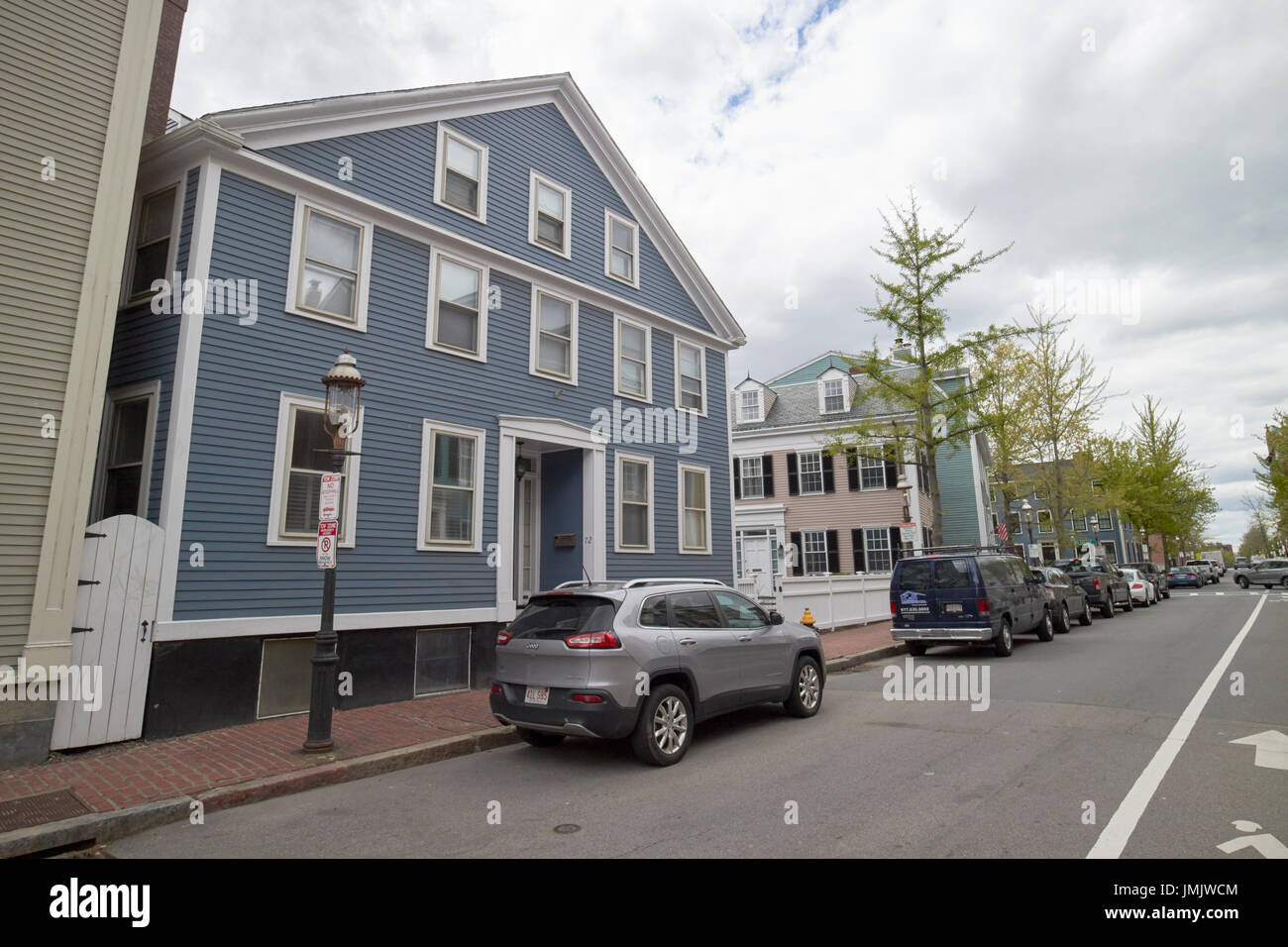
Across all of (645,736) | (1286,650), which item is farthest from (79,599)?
(1286,650)

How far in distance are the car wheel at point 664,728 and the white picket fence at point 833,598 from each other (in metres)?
9.75

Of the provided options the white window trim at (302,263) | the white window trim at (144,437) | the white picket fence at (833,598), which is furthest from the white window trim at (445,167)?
the white picket fence at (833,598)

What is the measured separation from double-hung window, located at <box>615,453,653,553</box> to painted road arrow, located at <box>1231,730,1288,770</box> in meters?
9.43

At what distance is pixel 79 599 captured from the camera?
24.0ft

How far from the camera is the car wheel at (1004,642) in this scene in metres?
13.8

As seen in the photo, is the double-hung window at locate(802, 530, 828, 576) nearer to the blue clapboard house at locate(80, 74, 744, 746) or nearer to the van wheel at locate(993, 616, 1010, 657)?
the van wheel at locate(993, 616, 1010, 657)

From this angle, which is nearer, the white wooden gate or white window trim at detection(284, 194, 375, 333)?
the white wooden gate

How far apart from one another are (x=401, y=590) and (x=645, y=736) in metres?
5.07

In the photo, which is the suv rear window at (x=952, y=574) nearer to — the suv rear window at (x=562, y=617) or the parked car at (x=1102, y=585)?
the suv rear window at (x=562, y=617)

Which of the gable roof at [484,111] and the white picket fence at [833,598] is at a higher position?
the gable roof at [484,111]

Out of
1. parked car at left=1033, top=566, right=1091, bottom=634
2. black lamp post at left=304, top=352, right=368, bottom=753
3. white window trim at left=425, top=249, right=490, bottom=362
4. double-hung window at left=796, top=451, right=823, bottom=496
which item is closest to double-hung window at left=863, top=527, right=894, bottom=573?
double-hung window at left=796, top=451, right=823, bottom=496

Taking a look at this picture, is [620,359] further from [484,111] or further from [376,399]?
[376,399]

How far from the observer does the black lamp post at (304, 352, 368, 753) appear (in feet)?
23.2
